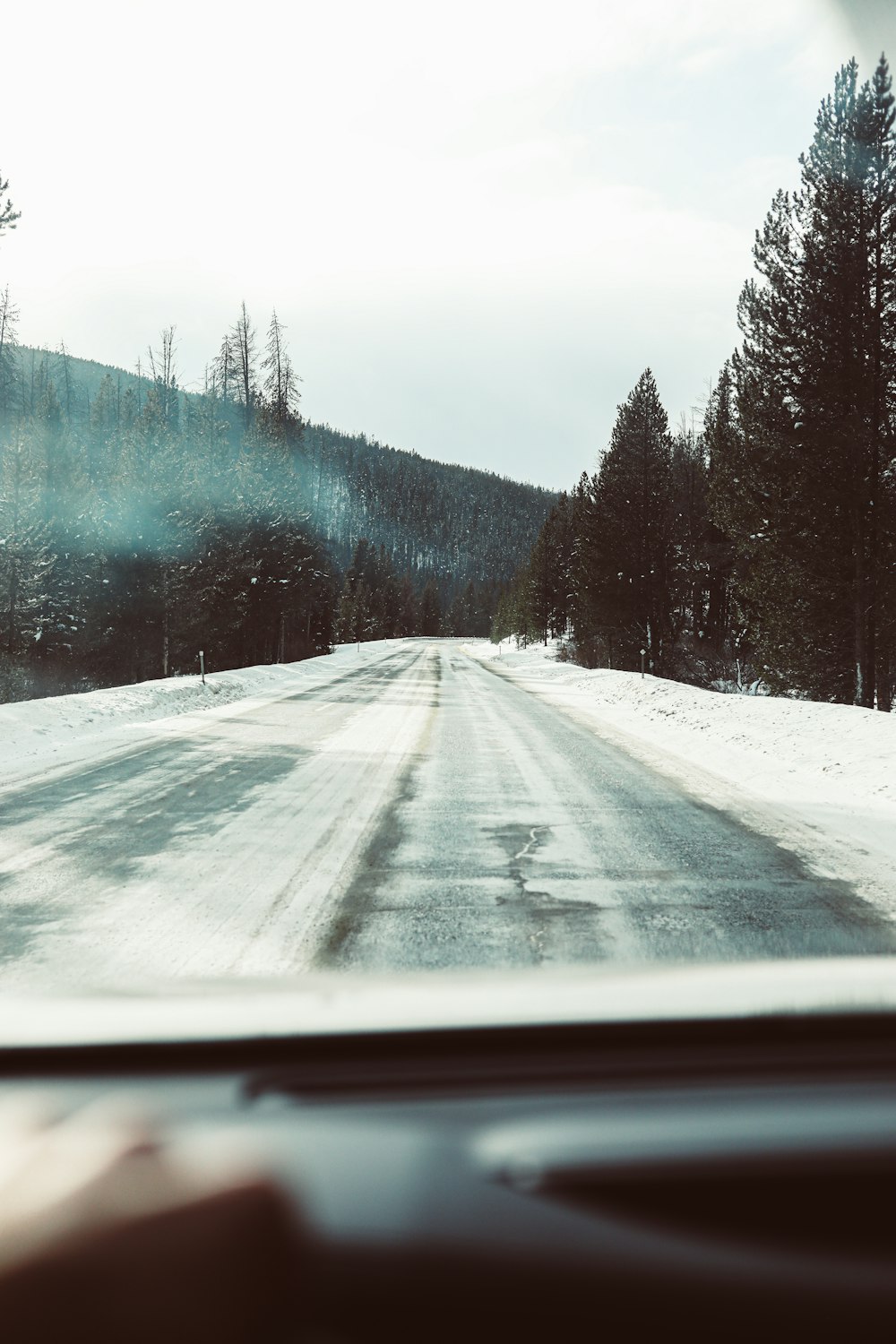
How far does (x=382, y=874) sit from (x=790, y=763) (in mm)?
6267

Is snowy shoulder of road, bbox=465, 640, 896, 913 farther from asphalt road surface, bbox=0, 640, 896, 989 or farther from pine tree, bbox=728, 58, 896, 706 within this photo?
pine tree, bbox=728, 58, 896, 706

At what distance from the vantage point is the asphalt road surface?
13.1ft

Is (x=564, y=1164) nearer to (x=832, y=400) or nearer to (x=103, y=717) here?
(x=103, y=717)

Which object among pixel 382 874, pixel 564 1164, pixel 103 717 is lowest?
pixel 382 874

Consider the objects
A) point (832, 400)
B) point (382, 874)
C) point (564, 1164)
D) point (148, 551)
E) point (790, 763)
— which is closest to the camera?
point (564, 1164)

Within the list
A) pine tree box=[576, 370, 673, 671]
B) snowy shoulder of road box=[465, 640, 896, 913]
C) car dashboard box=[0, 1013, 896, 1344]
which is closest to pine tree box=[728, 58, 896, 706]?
snowy shoulder of road box=[465, 640, 896, 913]

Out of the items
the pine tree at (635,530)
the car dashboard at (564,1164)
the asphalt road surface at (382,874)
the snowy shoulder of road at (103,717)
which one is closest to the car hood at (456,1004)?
the car dashboard at (564,1164)

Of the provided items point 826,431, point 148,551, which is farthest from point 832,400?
point 148,551

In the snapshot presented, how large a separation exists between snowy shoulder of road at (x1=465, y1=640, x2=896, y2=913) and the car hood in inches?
154

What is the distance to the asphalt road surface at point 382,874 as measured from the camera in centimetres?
398

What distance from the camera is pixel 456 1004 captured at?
121cm

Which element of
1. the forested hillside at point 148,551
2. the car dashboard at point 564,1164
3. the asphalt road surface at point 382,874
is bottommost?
the asphalt road surface at point 382,874

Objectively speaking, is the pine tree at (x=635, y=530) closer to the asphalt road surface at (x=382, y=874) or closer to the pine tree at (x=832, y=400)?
the pine tree at (x=832, y=400)

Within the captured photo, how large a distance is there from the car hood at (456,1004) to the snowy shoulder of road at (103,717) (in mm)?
7845
